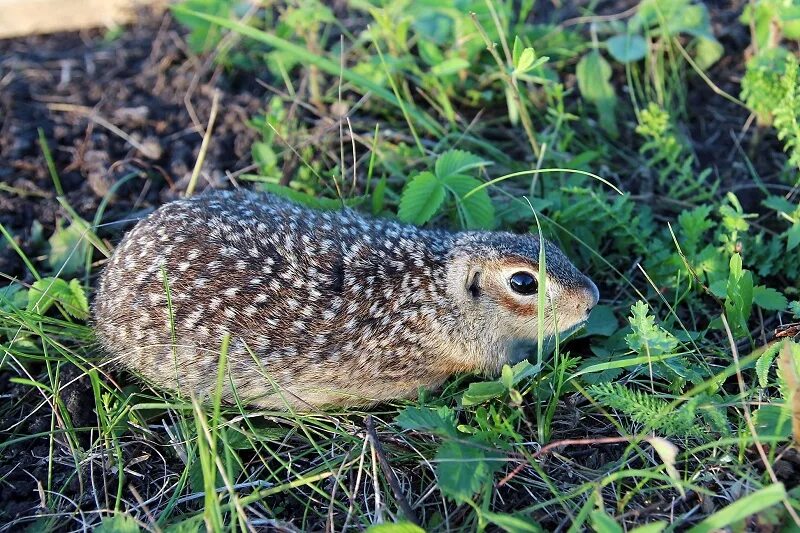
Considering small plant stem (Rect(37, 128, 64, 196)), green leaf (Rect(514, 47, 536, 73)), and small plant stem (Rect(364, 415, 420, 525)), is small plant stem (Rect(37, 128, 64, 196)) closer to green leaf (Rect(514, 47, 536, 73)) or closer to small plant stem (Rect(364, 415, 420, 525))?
small plant stem (Rect(364, 415, 420, 525))

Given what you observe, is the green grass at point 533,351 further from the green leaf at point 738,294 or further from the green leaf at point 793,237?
the green leaf at point 793,237

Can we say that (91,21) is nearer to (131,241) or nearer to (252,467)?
(131,241)

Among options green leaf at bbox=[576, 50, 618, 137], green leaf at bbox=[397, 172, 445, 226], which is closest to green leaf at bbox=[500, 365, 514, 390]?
green leaf at bbox=[397, 172, 445, 226]

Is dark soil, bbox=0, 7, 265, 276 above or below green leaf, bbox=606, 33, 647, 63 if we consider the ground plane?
below

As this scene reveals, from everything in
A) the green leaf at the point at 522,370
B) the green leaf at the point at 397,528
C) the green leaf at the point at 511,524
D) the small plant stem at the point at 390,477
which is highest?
the green leaf at the point at 522,370

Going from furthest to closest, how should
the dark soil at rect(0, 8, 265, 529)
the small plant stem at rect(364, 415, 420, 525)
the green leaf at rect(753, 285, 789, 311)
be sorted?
the dark soil at rect(0, 8, 265, 529) < the green leaf at rect(753, 285, 789, 311) < the small plant stem at rect(364, 415, 420, 525)

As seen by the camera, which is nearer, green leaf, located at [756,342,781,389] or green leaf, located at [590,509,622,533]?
green leaf, located at [590,509,622,533]

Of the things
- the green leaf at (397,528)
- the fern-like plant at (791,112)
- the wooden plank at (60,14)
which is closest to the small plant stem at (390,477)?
the green leaf at (397,528)
